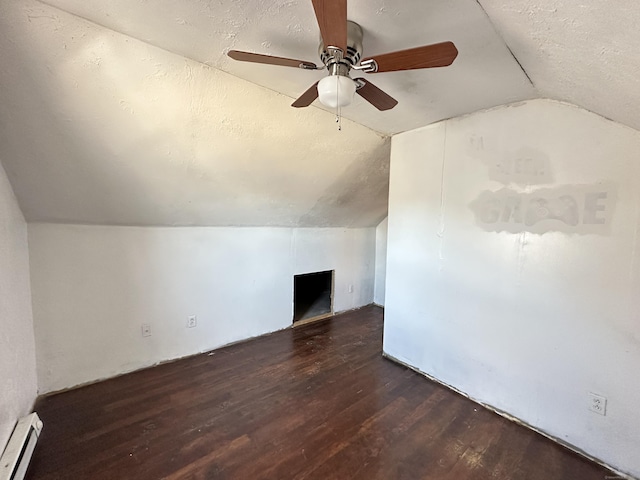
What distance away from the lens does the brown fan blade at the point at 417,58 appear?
3.41 feet

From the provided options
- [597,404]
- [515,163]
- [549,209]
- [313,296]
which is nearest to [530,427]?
[597,404]

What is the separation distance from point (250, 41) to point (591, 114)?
2010 millimetres

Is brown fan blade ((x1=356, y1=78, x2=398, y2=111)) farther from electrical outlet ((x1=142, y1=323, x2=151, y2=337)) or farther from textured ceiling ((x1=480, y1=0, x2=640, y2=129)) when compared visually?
electrical outlet ((x1=142, y1=323, x2=151, y2=337))

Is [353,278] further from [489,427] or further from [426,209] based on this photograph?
[489,427]

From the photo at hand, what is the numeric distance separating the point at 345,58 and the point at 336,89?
0.54ft

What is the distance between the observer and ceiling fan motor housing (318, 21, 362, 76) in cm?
122

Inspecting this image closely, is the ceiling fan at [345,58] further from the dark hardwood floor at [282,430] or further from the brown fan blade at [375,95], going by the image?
the dark hardwood floor at [282,430]

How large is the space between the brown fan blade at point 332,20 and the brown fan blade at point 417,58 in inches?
6.1

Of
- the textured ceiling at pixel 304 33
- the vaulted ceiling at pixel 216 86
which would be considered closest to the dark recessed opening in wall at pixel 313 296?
the vaulted ceiling at pixel 216 86

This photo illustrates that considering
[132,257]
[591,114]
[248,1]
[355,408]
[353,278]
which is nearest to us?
[248,1]

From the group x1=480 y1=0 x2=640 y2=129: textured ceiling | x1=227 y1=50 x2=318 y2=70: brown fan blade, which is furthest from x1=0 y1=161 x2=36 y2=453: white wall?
x1=480 y1=0 x2=640 y2=129: textured ceiling

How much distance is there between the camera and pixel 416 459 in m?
1.63

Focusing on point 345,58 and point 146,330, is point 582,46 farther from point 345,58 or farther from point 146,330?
point 146,330

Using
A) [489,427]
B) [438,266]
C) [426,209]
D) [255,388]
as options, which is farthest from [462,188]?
[255,388]
